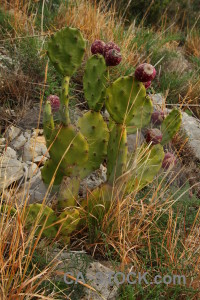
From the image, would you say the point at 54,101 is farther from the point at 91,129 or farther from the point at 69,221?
the point at 69,221

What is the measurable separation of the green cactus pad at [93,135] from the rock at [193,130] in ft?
4.66

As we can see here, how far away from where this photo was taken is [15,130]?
3082mm

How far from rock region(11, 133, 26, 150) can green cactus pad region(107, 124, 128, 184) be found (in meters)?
0.90

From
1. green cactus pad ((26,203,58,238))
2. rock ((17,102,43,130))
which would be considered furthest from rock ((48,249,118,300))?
rock ((17,102,43,130))

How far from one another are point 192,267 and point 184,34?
5.38 metres

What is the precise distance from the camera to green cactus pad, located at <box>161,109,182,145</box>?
2.63 meters

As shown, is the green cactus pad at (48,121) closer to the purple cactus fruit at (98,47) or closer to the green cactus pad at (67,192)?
the green cactus pad at (67,192)

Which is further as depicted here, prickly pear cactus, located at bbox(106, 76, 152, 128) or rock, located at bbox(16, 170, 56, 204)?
rock, located at bbox(16, 170, 56, 204)

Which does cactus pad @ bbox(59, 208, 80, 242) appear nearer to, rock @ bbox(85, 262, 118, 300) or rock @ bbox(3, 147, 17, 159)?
rock @ bbox(85, 262, 118, 300)

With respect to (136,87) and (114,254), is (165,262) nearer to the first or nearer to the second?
(114,254)

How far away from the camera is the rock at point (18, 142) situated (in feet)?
9.75

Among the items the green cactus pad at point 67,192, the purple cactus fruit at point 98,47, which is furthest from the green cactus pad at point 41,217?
the purple cactus fruit at point 98,47

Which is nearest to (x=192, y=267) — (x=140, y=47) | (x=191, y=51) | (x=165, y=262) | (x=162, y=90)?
A: (x=165, y=262)

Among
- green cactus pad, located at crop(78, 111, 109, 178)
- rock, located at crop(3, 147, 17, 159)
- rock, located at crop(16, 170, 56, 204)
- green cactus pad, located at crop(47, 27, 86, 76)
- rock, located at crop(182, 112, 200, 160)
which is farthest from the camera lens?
rock, located at crop(182, 112, 200, 160)
